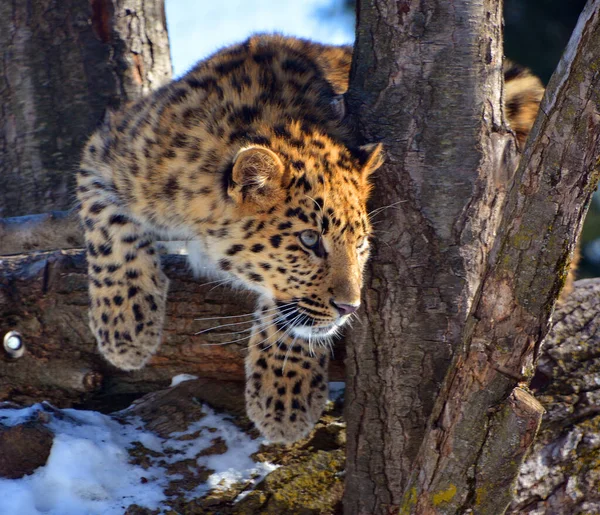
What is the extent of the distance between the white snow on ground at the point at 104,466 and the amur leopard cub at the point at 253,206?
0.24 metres

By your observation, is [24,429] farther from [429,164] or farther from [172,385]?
[429,164]

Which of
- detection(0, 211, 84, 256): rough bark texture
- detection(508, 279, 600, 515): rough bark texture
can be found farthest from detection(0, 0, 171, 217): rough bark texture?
detection(508, 279, 600, 515): rough bark texture

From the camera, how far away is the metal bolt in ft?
13.1

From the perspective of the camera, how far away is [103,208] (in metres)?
3.87

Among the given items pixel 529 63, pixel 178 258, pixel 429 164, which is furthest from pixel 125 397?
pixel 529 63

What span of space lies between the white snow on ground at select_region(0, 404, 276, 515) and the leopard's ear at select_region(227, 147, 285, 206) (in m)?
1.29

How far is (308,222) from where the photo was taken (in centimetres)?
320

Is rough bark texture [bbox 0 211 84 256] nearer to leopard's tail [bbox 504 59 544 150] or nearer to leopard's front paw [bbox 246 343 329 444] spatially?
leopard's front paw [bbox 246 343 329 444]

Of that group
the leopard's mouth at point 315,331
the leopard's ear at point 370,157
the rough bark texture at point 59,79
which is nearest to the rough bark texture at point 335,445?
the leopard's mouth at point 315,331

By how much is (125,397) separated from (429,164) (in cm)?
223

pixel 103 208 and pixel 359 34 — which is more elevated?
pixel 359 34

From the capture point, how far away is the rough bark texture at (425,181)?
10.2 ft

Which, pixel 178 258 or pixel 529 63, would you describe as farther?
pixel 529 63

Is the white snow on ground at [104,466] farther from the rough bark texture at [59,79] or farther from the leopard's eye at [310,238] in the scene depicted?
the rough bark texture at [59,79]
